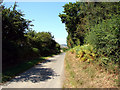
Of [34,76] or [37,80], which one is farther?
[34,76]

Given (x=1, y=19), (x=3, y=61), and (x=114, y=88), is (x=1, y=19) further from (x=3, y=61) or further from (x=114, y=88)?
(x=114, y=88)

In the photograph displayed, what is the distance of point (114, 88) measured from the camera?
421 cm

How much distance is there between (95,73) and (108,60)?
1.08 metres

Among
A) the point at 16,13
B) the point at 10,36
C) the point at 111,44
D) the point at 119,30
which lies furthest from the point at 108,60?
the point at 16,13

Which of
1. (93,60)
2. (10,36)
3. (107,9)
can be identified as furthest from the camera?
(10,36)

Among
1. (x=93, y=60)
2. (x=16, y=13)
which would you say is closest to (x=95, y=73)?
(x=93, y=60)

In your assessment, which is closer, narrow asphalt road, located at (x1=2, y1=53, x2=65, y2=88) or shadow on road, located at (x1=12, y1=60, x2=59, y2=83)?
narrow asphalt road, located at (x1=2, y1=53, x2=65, y2=88)

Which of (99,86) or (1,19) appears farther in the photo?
(1,19)

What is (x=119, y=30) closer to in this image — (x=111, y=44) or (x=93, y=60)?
(x=111, y=44)

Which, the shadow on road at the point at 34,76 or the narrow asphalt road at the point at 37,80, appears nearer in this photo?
the narrow asphalt road at the point at 37,80

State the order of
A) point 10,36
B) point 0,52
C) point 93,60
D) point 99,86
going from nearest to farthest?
point 99,86 < point 93,60 < point 0,52 < point 10,36

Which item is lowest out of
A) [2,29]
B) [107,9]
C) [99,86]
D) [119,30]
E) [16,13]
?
[99,86]

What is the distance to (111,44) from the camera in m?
5.30

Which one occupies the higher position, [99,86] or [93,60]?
[93,60]
